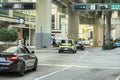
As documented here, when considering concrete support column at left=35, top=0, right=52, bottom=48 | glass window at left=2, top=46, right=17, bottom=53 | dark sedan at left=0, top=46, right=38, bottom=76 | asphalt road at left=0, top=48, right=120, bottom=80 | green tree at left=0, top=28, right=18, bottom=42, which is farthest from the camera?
green tree at left=0, top=28, right=18, bottom=42

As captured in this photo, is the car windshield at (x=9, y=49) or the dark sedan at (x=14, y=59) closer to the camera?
the dark sedan at (x=14, y=59)

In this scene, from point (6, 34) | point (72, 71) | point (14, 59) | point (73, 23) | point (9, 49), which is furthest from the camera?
point (73, 23)

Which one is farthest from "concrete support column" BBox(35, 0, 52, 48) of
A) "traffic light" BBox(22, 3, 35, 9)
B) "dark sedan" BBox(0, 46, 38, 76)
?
"dark sedan" BBox(0, 46, 38, 76)

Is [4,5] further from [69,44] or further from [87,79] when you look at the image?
[87,79]

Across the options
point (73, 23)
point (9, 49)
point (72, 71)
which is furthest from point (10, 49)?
point (73, 23)

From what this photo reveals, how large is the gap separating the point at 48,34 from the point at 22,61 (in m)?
35.4

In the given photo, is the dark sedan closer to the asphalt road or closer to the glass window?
the glass window

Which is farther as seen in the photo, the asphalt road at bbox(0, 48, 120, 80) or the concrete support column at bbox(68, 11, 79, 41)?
the concrete support column at bbox(68, 11, 79, 41)

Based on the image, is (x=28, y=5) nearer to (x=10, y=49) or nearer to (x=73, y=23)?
(x=73, y=23)

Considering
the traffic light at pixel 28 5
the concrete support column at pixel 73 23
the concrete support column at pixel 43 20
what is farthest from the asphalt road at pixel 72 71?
the concrete support column at pixel 73 23

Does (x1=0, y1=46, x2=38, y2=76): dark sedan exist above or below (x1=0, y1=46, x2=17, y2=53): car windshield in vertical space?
below

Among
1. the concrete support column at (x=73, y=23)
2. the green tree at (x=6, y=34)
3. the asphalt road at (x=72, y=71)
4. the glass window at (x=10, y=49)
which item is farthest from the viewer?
the concrete support column at (x=73, y=23)

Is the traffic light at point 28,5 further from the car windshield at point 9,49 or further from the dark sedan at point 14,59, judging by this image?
the car windshield at point 9,49

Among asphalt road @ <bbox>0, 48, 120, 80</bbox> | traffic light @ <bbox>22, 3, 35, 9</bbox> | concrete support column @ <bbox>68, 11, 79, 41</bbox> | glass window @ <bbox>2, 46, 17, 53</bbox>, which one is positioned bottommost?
asphalt road @ <bbox>0, 48, 120, 80</bbox>
